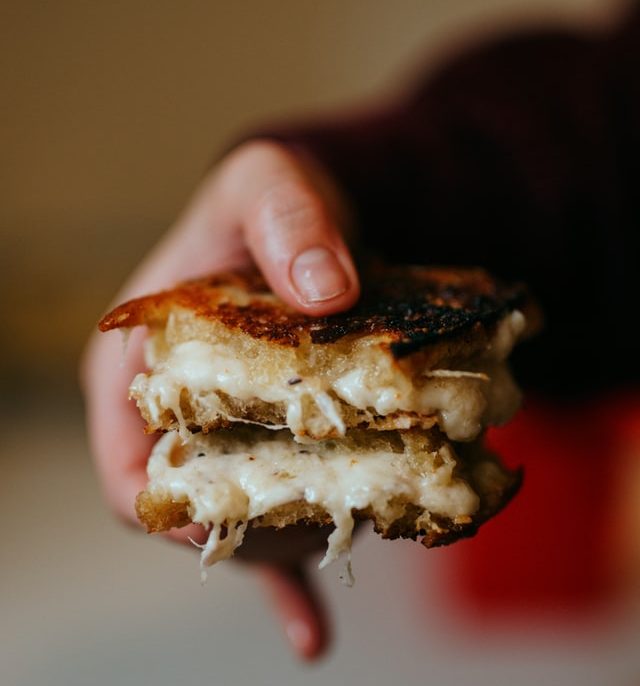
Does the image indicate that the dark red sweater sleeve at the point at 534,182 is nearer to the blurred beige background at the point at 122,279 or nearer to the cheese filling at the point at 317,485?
the blurred beige background at the point at 122,279

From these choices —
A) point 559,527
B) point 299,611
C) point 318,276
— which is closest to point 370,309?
point 318,276

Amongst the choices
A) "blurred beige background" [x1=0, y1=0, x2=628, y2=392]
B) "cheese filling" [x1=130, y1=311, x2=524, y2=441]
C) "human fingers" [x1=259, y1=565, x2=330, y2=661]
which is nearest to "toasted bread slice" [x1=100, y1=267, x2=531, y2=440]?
"cheese filling" [x1=130, y1=311, x2=524, y2=441]

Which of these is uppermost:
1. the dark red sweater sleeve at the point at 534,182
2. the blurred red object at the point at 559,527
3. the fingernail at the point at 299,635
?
the dark red sweater sleeve at the point at 534,182

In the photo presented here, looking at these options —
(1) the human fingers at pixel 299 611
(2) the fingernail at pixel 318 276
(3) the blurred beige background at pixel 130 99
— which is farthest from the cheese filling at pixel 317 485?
(3) the blurred beige background at pixel 130 99

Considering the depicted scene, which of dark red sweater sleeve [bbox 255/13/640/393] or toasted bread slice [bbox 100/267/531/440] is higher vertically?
toasted bread slice [bbox 100/267/531/440]

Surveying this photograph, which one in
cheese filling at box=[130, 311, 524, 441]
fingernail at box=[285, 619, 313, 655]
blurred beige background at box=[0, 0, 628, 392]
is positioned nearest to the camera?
cheese filling at box=[130, 311, 524, 441]

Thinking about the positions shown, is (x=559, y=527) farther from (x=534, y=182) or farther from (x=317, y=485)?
(x=317, y=485)

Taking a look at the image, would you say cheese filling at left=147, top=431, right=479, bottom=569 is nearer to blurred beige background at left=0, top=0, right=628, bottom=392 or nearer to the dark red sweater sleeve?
the dark red sweater sleeve
